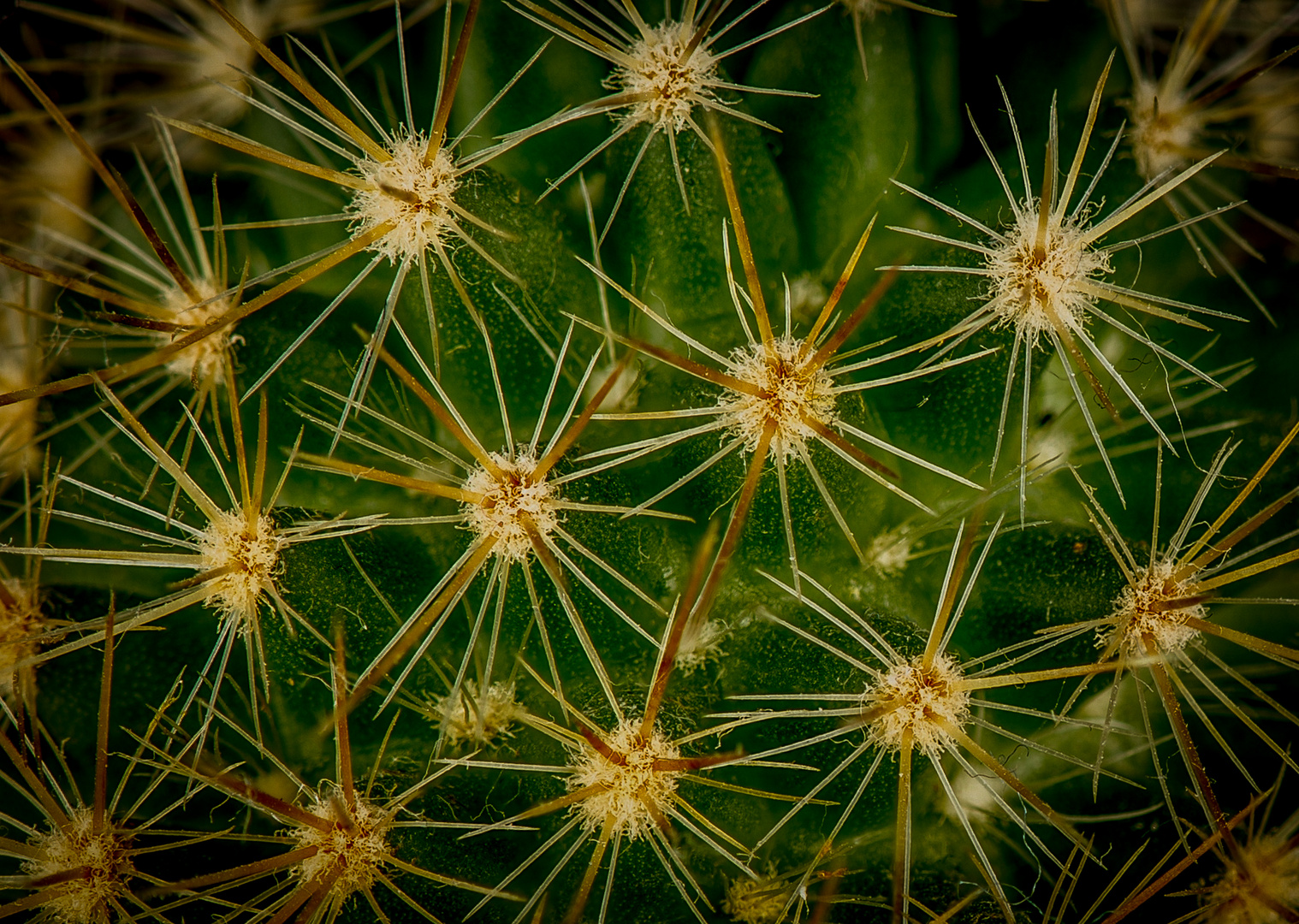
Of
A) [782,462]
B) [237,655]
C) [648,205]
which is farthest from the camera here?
[237,655]

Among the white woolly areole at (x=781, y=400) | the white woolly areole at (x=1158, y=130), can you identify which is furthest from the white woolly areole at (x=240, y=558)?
the white woolly areole at (x=1158, y=130)

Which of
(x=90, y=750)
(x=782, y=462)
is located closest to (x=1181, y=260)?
(x=782, y=462)

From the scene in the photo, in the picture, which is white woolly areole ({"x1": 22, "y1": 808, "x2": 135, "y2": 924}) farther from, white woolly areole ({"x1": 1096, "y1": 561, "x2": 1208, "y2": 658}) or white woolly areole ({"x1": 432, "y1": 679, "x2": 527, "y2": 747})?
white woolly areole ({"x1": 1096, "y1": 561, "x2": 1208, "y2": 658})

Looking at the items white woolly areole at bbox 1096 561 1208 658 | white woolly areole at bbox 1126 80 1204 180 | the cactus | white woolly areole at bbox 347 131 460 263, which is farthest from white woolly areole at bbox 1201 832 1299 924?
white woolly areole at bbox 347 131 460 263

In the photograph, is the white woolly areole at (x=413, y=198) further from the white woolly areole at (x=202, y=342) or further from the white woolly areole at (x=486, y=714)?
the white woolly areole at (x=486, y=714)

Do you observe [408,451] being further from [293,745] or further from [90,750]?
[90,750]

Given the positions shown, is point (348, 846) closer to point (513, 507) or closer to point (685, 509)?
point (513, 507)
